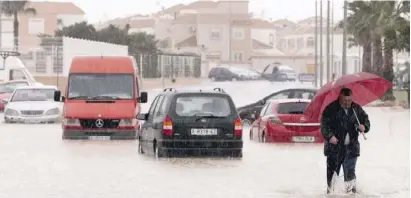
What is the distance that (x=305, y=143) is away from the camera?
28.2 meters

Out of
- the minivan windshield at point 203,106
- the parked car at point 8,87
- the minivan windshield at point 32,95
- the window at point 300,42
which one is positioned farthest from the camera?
the window at point 300,42

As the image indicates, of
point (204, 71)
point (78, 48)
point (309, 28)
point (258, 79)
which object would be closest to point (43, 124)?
point (78, 48)

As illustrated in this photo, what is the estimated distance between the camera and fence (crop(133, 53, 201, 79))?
9450 cm

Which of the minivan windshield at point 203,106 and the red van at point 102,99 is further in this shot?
the red van at point 102,99

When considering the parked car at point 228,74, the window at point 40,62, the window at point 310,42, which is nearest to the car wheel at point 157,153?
the window at point 40,62

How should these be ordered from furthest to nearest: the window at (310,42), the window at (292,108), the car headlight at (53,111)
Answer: the window at (310,42) → the car headlight at (53,111) → the window at (292,108)

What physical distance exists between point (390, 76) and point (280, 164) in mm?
44332

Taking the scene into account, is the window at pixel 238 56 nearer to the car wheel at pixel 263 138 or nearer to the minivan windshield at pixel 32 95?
the minivan windshield at pixel 32 95

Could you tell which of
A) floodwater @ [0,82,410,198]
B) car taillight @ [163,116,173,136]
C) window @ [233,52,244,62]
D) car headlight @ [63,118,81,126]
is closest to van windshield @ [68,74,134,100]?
car headlight @ [63,118,81,126]

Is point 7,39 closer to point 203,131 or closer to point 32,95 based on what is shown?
point 32,95

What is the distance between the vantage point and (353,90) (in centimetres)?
1603

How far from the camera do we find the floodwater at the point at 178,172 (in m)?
16.4

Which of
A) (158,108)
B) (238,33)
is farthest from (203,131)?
(238,33)

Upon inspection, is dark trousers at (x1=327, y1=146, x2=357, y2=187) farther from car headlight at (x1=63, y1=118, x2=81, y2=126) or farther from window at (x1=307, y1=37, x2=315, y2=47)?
window at (x1=307, y1=37, x2=315, y2=47)
